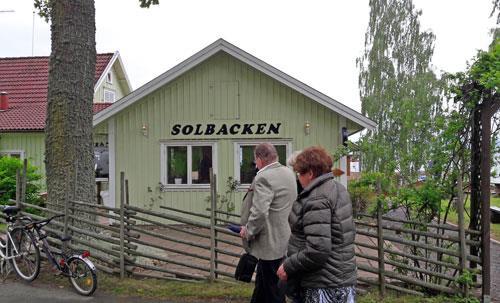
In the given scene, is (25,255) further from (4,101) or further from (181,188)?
(4,101)

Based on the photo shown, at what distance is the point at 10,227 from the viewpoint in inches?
296

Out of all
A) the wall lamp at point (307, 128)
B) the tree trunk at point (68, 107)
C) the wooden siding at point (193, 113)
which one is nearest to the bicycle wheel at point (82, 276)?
the tree trunk at point (68, 107)

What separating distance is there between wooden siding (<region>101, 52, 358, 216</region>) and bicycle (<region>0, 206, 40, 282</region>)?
19.0ft

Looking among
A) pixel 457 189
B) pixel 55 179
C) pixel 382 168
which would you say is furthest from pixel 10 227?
pixel 457 189

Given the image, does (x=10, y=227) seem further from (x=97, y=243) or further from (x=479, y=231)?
(x=479, y=231)

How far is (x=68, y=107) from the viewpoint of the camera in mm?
7754

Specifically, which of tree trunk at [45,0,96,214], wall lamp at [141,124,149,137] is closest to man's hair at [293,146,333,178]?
tree trunk at [45,0,96,214]

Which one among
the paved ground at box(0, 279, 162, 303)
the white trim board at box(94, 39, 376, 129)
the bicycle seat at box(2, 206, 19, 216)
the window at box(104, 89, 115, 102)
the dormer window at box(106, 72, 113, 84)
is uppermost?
the dormer window at box(106, 72, 113, 84)

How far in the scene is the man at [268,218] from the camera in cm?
472

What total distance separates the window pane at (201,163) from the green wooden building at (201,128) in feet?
0.08

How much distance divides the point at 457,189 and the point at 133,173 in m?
9.13

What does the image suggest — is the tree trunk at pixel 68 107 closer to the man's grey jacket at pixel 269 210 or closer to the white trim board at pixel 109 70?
the man's grey jacket at pixel 269 210

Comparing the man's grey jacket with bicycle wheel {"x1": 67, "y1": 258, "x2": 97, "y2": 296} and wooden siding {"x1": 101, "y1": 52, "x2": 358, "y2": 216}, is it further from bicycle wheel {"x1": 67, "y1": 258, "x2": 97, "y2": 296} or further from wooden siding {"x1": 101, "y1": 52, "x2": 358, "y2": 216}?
wooden siding {"x1": 101, "y1": 52, "x2": 358, "y2": 216}

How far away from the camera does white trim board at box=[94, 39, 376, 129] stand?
41.7 ft
